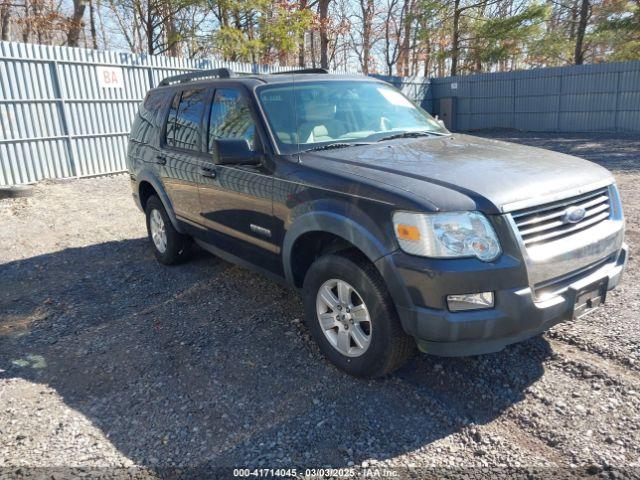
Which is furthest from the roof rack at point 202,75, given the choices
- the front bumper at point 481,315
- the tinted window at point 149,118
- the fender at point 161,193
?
the front bumper at point 481,315

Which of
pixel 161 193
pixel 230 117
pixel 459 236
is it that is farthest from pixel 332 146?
pixel 161 193

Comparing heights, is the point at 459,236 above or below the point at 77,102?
below

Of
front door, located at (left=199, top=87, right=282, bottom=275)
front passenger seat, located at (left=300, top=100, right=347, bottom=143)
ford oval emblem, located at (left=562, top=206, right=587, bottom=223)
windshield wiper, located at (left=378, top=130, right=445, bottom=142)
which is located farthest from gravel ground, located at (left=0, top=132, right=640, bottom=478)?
windshield wiper, located at (left=378, top=130, right=445, bottom=142)

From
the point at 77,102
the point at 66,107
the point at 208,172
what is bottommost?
the point at 208,172

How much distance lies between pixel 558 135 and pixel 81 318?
62.6 feet

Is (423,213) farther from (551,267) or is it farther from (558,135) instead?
(558,135)

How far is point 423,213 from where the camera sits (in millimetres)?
2580

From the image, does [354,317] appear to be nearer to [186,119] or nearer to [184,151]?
[184,151]

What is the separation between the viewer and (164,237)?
5.57 meters

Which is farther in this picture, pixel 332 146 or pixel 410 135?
pixel 410 135

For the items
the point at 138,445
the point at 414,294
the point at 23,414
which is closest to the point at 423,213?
the point at 414,294

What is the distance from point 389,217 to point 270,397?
4.42 ft

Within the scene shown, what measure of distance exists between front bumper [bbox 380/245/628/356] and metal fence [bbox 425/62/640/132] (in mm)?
19388

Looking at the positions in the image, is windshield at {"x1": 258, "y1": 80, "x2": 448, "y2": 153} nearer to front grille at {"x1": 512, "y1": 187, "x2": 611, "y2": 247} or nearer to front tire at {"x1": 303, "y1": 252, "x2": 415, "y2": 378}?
front tire at {"x1": 303, "y1": 252, "x2": 415, "y2": 378}
